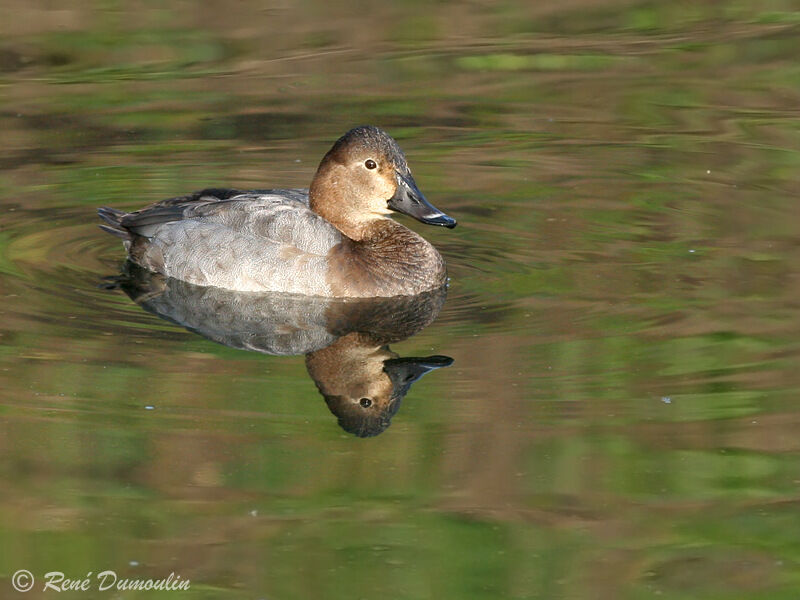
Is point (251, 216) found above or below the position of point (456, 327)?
above

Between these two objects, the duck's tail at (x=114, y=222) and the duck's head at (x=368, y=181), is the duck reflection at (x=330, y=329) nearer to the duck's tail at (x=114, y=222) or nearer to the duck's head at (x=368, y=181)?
the duck's tail at (x=114, y=222)

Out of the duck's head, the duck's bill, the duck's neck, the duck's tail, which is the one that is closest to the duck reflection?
the duck's neck

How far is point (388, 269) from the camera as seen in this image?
9.18m

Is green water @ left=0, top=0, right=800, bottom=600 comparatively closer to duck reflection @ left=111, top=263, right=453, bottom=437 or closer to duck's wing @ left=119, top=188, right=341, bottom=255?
duck reflection @ left=111, top=263, right=453, bottom=437

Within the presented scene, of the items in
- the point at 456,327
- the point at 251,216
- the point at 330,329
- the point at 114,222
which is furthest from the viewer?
the point at 114,222

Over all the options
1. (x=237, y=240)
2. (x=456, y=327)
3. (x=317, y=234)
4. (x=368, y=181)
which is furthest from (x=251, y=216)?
(x=456, y=327)

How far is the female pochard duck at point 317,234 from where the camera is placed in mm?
9102

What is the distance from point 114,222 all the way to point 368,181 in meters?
1.80

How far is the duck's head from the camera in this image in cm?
930

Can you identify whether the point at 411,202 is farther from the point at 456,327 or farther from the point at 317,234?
the point at 456,327

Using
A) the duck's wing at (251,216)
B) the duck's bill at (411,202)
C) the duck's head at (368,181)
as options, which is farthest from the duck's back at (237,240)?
the duck's bill at (411,202)

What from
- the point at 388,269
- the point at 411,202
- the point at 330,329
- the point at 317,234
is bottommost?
the point at 330,329

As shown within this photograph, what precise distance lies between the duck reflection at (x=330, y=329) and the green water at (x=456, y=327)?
5.3 inches

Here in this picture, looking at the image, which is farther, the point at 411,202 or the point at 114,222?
the point at 114,222
